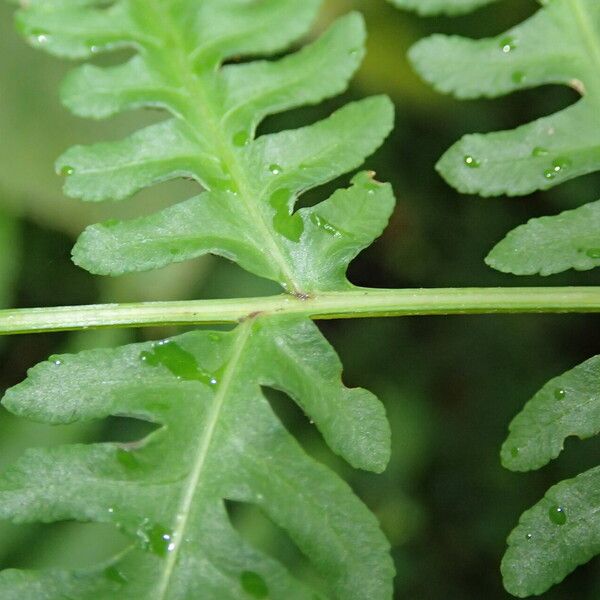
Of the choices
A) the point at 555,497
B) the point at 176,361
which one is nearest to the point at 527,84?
the point at 555,497

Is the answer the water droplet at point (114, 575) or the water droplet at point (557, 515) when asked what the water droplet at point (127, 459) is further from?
the water droplet at point (557, 515)

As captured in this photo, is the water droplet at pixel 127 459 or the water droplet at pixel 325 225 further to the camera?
the water droplet at pixel 325 225

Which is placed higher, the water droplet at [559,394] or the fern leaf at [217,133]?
the fern leaf at [217,133]

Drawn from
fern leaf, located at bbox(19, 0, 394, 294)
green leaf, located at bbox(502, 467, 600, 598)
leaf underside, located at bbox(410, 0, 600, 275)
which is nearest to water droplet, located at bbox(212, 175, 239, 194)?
fern leaf, located at bbox(19, 0, 394, 294)

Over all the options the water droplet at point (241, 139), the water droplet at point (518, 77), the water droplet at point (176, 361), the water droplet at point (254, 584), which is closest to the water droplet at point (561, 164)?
the water droplet at point (518, 77)

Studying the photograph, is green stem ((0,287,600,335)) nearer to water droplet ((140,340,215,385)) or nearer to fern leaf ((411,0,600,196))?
water droplet ((140,340,215,385))

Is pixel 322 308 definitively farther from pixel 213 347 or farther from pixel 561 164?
pixel 561 164
